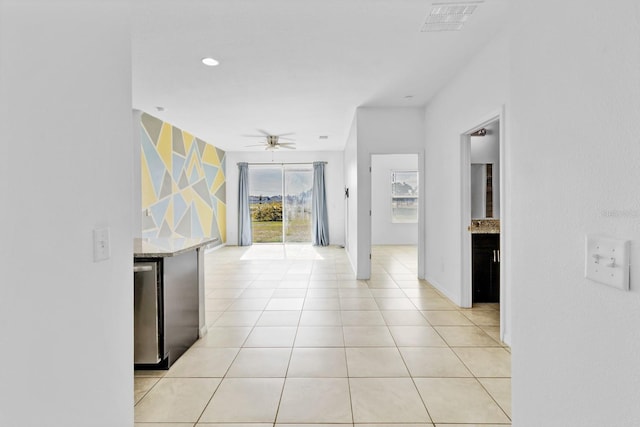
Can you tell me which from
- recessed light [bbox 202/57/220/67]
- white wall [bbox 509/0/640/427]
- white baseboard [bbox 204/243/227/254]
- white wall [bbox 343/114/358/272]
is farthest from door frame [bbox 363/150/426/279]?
white baseboard [bbox 204/243/227/254]

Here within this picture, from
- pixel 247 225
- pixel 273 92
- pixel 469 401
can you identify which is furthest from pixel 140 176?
pixel 469 401

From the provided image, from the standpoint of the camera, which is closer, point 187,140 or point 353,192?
point 353,192

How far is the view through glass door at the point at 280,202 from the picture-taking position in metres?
9.62

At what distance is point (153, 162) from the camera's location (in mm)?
5719

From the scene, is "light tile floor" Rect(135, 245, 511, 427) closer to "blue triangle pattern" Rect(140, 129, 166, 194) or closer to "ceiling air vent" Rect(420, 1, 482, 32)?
"blue triangle pattern" Rect(140, 129, 166, 194)

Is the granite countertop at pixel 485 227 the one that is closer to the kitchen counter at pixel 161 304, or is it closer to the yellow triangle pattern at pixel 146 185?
the kitchen counter at pixel 161 304

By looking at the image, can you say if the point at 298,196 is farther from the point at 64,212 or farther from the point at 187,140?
the point at 64,212

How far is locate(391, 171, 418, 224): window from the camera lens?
9461 mm

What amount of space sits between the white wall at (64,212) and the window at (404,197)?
8.54 meters

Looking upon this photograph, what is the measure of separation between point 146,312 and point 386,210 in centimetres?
776

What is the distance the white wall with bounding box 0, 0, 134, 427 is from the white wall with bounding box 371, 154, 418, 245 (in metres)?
8.33

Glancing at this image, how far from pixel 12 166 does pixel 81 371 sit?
0.70m

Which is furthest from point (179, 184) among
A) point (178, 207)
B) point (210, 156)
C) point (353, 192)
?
point (353, 192)

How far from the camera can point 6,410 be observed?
2.83 feet
